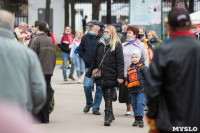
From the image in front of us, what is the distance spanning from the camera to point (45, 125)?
29.7 ft

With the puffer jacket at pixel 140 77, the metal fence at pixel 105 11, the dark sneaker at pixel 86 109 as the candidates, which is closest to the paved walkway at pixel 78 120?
the dark sneaker at pixel 86 109

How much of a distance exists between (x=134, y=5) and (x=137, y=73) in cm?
1153

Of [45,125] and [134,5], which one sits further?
[134,5]

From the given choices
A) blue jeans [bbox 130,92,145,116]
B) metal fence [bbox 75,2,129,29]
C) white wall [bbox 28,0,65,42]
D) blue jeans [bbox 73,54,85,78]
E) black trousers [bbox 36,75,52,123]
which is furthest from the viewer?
white wall [bbox 28,0,65,42]

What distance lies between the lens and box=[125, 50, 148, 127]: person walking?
29.4ft

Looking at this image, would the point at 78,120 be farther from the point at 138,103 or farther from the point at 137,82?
the point at 137,82

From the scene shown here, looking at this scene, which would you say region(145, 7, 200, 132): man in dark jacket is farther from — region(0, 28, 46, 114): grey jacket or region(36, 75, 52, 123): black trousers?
region(36, 75, 52, 123): black trousers

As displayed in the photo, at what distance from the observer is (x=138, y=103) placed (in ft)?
29.4

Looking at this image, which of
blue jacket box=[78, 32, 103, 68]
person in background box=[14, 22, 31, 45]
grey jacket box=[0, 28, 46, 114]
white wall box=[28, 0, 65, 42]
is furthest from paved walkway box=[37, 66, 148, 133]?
white wall box=[28, 0, 65, 42]

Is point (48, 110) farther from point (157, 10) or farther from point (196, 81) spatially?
point (157, 10)

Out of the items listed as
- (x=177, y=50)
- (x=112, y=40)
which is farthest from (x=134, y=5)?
(x=177, y=50)

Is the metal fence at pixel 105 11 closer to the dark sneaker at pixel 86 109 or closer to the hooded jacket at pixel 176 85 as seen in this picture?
the dark sneaker at pixel 86 109

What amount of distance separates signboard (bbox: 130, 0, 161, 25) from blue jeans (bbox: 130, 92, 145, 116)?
441 inches

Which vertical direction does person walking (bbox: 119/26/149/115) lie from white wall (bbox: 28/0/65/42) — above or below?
below
